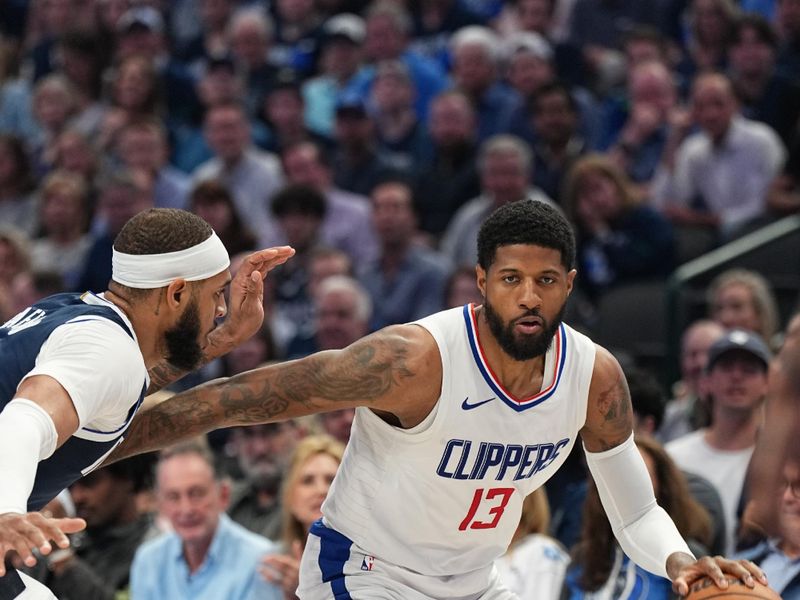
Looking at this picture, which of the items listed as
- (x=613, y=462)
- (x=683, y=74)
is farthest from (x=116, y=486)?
(x=683, y=74)

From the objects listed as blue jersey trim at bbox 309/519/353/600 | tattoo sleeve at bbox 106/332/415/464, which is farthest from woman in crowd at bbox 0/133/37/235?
blue jersey trim at bbox 309/519/353/600

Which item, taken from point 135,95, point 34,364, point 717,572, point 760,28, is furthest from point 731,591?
point 135,95

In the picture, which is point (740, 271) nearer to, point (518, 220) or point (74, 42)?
point (518, 220)

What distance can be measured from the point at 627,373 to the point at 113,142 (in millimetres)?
6310

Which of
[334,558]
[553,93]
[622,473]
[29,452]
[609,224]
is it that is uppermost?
[29,452]

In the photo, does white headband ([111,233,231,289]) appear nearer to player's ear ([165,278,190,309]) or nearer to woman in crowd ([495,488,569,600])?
player's ear ([165,278,190,309])

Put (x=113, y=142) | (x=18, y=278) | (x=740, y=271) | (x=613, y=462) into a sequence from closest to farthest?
(x=613, y=462), (x=740, y=271), (x=18, y=278), (x=113, y=142)

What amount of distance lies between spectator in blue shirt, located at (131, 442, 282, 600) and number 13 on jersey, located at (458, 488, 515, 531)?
2347 millimetres

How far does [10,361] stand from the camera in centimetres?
435

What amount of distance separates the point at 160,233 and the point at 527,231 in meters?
1.22

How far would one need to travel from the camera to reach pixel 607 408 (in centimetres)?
504

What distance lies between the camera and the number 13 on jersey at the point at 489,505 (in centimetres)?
486

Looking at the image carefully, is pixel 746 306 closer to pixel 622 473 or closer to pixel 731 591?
→ pixel 622 473

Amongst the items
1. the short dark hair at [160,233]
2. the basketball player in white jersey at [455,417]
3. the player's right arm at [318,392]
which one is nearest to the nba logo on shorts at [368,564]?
the basketball player in white jersey at [455,417]
